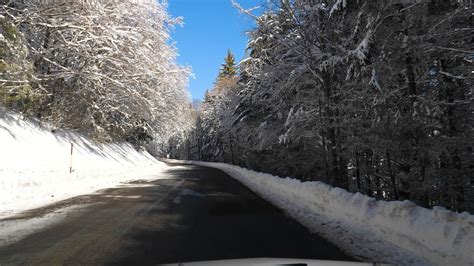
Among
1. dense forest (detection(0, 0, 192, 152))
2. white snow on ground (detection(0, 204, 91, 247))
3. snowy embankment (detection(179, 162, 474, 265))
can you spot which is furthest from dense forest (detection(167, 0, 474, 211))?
dense forest (detection(0, 0, 192, 152))

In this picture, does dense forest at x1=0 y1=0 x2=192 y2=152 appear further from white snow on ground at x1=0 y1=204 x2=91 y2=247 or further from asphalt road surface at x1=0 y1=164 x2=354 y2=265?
asphalt road surface at x1=0 y1=164 x2=354 y2=265

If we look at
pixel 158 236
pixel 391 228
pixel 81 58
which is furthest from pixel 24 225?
pixel 81 58

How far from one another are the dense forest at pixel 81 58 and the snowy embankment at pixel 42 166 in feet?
3.27

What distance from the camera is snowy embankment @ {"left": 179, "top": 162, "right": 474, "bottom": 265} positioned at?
562 centimetres

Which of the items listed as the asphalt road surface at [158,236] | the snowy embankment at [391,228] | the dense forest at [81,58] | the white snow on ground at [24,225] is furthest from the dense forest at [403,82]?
the dense forest at [81,58]

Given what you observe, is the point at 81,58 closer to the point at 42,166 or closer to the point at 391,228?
the point at 42,166

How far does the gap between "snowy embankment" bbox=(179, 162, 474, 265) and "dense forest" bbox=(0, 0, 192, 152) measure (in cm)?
1229

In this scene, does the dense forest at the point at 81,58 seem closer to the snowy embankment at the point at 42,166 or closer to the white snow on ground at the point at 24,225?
the snowy embankment at the point at 42,166

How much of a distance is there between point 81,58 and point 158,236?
1637cm

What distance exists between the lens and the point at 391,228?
7.28 meters

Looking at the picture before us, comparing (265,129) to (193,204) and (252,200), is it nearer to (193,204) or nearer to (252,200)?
(252,200)

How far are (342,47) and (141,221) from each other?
7753mm

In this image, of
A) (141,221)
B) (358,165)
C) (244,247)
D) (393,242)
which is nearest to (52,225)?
(141,221)

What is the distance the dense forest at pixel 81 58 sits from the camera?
17.4 m
